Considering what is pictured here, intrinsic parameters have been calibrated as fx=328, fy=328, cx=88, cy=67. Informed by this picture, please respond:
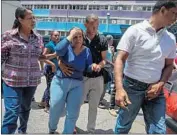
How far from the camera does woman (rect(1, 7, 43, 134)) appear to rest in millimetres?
3646

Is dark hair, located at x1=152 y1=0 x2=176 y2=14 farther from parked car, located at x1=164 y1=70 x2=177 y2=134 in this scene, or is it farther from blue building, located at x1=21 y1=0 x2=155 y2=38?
blue building, located at x1=21 y1=0 x2=155 y2=38

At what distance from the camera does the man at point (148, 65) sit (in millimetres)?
3014

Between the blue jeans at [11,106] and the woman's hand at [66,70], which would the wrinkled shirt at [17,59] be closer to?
the blue jeans at [11,106]

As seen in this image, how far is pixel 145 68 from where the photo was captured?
3.07 metres

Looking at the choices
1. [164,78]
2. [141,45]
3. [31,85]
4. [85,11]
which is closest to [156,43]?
[141,45]

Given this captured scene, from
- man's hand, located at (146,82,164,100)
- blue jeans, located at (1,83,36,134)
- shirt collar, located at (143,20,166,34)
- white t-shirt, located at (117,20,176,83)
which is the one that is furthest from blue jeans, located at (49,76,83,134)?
shirt collar, located at (143,20,166,34)

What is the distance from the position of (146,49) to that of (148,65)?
15cm

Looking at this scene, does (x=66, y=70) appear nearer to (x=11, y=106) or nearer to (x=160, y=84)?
(x=11, y=106)

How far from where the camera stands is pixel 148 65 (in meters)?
3.07

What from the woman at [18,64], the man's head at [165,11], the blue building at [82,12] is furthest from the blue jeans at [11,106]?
the blue building at [82,12]

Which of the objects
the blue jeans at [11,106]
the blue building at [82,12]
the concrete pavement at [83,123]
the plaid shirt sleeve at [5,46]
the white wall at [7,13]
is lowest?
the concrete pavement at [83,123]

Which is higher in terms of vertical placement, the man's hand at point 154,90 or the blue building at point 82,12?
the blue building at point 82,12

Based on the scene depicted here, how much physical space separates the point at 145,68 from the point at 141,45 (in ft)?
0.73

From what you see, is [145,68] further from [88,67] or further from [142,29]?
[88,67]
